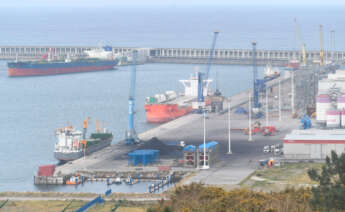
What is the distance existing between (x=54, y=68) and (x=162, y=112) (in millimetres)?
57932

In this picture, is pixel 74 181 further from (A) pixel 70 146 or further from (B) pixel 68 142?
(B) pixel 68 142

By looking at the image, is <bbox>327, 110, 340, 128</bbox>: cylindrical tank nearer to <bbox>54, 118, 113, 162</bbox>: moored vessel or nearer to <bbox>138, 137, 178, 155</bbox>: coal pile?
<bbox>138, 137, 178, 155</bbox>: coal pile

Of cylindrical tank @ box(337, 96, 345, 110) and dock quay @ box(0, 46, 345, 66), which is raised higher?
dock quay @ box(0, 46, 345, 66)

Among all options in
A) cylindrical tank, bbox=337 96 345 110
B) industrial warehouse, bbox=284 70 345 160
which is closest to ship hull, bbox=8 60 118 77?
industrial warehouse, bbox=284 70 345 160

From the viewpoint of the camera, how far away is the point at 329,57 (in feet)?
503

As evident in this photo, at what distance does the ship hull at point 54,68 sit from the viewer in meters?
138

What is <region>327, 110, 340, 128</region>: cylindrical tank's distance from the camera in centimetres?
7112

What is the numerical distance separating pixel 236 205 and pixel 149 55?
428ft

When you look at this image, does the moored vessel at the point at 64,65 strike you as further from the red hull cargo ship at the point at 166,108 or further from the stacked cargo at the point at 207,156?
the stacked cargo at the point at 207,156

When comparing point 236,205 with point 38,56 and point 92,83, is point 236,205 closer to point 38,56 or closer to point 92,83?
point 92,83

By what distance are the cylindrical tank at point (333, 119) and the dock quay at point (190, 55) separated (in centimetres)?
7738

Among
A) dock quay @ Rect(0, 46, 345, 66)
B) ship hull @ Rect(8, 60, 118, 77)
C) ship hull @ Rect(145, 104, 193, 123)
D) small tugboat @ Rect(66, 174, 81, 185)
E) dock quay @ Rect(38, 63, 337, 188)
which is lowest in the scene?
small tugboat @ Rect(66, 174, 81, 185)

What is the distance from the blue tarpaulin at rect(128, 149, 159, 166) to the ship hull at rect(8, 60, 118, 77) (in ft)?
263

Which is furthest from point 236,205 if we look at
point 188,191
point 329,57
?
point 329,57
